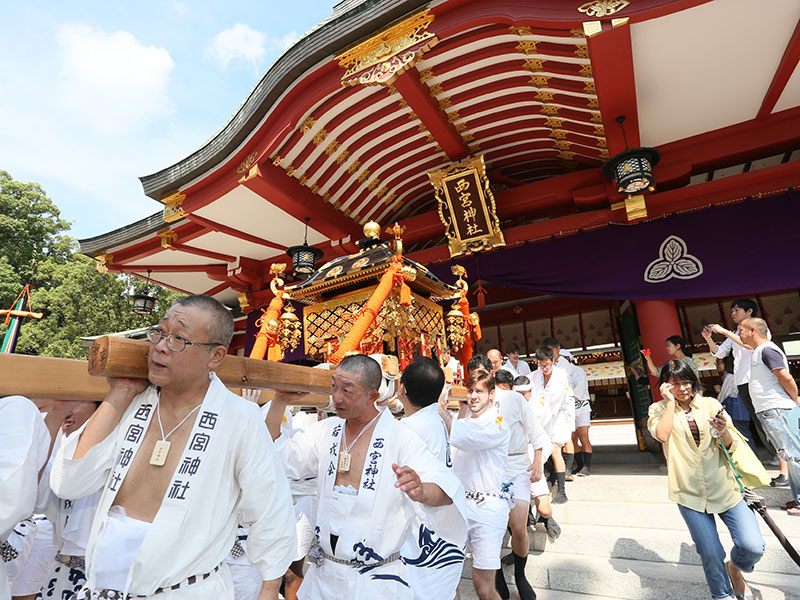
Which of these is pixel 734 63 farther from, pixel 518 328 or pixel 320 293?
pixel 518 328

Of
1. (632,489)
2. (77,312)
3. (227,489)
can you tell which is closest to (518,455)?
(632,489)

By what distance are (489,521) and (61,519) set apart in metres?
2.56

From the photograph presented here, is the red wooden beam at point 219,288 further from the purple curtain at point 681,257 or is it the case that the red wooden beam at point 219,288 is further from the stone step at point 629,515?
the stone step at point 629,515

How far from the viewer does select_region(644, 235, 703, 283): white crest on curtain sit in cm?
547

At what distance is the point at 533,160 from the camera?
711 cm

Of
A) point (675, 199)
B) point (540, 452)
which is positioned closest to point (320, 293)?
point (540, 452)

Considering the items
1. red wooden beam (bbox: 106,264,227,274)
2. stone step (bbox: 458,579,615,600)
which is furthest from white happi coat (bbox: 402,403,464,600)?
red wooden beam (bbox: 106,264,227,274)

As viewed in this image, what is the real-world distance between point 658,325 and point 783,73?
123 inches

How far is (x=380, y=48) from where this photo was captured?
4738mm

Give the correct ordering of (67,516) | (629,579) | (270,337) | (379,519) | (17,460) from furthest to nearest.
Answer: (270,337) → (629,579) → (67,516) → (379,519) → (17,460)

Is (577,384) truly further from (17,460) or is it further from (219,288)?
(219,288)

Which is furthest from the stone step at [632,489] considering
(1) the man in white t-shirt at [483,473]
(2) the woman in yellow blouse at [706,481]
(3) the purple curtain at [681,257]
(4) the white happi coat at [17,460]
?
(4) the white happi coat at [17,460]

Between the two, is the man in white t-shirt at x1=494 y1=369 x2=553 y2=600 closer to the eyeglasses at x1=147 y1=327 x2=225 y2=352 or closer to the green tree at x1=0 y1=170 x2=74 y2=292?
the eyeglasses at x1=147 y1=327 x2=225 y2=352

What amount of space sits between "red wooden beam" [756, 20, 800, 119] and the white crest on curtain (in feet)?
5.85
